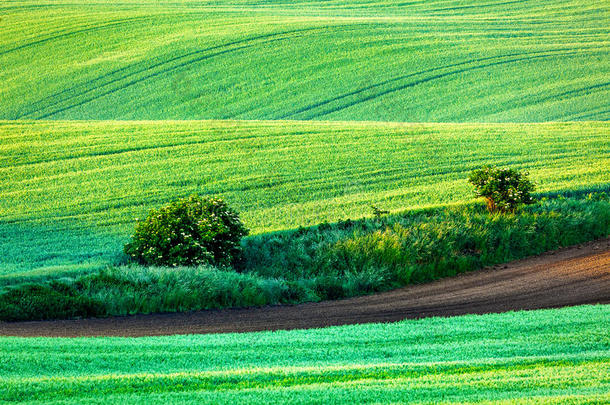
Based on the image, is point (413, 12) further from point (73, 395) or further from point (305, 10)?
point (73, 395)

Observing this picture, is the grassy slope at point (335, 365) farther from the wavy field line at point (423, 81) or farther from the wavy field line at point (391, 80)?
the wavy field line at point (391, 80)

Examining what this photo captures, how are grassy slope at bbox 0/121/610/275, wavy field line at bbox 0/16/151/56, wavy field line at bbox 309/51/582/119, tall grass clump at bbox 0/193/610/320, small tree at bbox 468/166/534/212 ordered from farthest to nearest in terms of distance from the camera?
1. wavy field line at bbox 0/16/151/56
2. wavy field line at bbox 309/51/582/119
3. grassy slope at bbox 0/121/610/275
4. small tree at bbox 468/166/534/212
5. tall grass clump at bbox 0/193/610/320

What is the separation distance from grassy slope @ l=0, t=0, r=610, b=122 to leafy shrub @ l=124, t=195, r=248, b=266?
18.9 meters

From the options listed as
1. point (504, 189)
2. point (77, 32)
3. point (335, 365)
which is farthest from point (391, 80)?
point (335, 365)

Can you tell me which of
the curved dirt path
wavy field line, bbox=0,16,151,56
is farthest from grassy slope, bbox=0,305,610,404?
wavy field line, bbox=0,16,151,56

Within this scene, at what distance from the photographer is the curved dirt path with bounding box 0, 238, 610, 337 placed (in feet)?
40.9

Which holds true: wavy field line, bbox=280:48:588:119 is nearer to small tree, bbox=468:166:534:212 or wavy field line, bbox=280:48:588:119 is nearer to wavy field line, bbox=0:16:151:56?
small tree, bbox=468:166:534:212

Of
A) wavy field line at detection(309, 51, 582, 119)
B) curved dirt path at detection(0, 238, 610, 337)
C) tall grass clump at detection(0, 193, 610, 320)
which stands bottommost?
curved dirt path at detection(0, 238, 610, 337)

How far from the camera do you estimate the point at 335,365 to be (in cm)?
830

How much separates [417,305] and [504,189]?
229 inches

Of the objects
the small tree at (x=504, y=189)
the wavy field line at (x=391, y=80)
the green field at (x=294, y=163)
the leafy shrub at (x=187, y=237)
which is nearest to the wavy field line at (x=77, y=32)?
the green field at (x=294, y=163)

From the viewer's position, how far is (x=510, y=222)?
17844mm

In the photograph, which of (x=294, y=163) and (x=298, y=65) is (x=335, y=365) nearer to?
(x=294, y=163)

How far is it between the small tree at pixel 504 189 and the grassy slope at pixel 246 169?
3.77ft
